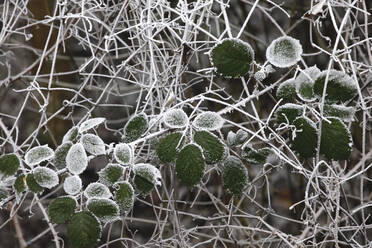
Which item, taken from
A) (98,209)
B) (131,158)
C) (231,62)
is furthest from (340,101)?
(98,209)

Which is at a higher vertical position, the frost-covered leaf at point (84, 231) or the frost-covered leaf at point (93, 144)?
the frost-covered leaf at point (93, 144)

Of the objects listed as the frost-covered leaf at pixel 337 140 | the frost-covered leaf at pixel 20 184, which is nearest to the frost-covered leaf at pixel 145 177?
the frost-covered leaf at pixel 20 184

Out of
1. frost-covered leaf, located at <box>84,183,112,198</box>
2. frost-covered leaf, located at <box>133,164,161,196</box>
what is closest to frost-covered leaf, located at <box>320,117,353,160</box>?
frost-covered leaf, located at <box>133,164,161,196</box>

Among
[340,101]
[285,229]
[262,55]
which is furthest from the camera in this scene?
[285,229]

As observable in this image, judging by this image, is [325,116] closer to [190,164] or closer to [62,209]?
[190,164]

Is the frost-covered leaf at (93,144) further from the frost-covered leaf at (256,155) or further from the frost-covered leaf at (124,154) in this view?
the frost-covered leaf at (256,155)

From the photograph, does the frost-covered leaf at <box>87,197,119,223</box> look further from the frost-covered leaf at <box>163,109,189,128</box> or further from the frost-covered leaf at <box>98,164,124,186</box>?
the frost-covered leaf at <box>163,109,189,128</box>

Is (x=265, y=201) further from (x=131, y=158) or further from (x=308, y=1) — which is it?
(x=131, y=158)
